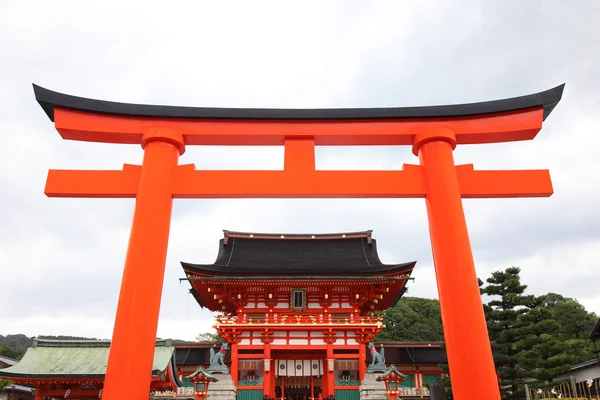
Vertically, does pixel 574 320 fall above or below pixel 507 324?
above

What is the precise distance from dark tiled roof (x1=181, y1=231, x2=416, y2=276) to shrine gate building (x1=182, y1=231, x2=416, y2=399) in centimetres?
62

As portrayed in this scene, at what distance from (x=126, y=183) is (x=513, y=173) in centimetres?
500

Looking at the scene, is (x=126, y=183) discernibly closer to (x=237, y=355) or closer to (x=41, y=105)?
(x=41, y=105)

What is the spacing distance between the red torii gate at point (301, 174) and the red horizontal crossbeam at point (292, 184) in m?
0.01

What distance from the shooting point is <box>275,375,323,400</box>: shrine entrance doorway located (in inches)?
668

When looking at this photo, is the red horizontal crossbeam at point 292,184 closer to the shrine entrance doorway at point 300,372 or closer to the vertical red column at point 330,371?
the vertical red column at point 330,371

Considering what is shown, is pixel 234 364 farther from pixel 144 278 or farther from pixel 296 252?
pixel 144 278

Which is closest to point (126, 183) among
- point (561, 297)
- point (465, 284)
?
point (465, 284)

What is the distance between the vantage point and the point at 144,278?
4863 mm

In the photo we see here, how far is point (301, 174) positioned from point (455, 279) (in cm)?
225

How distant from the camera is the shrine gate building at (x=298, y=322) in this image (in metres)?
15.9

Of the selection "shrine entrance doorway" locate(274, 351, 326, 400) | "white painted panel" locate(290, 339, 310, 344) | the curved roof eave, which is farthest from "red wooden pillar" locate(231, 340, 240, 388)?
the curved roof eave

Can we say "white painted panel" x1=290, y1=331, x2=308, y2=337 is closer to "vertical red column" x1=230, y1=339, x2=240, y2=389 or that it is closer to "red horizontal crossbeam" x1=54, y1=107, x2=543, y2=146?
"vertical red column" x1=230, y1=339, x2=240, y2=389

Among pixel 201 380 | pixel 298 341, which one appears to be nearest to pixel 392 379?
pixel 298 341
